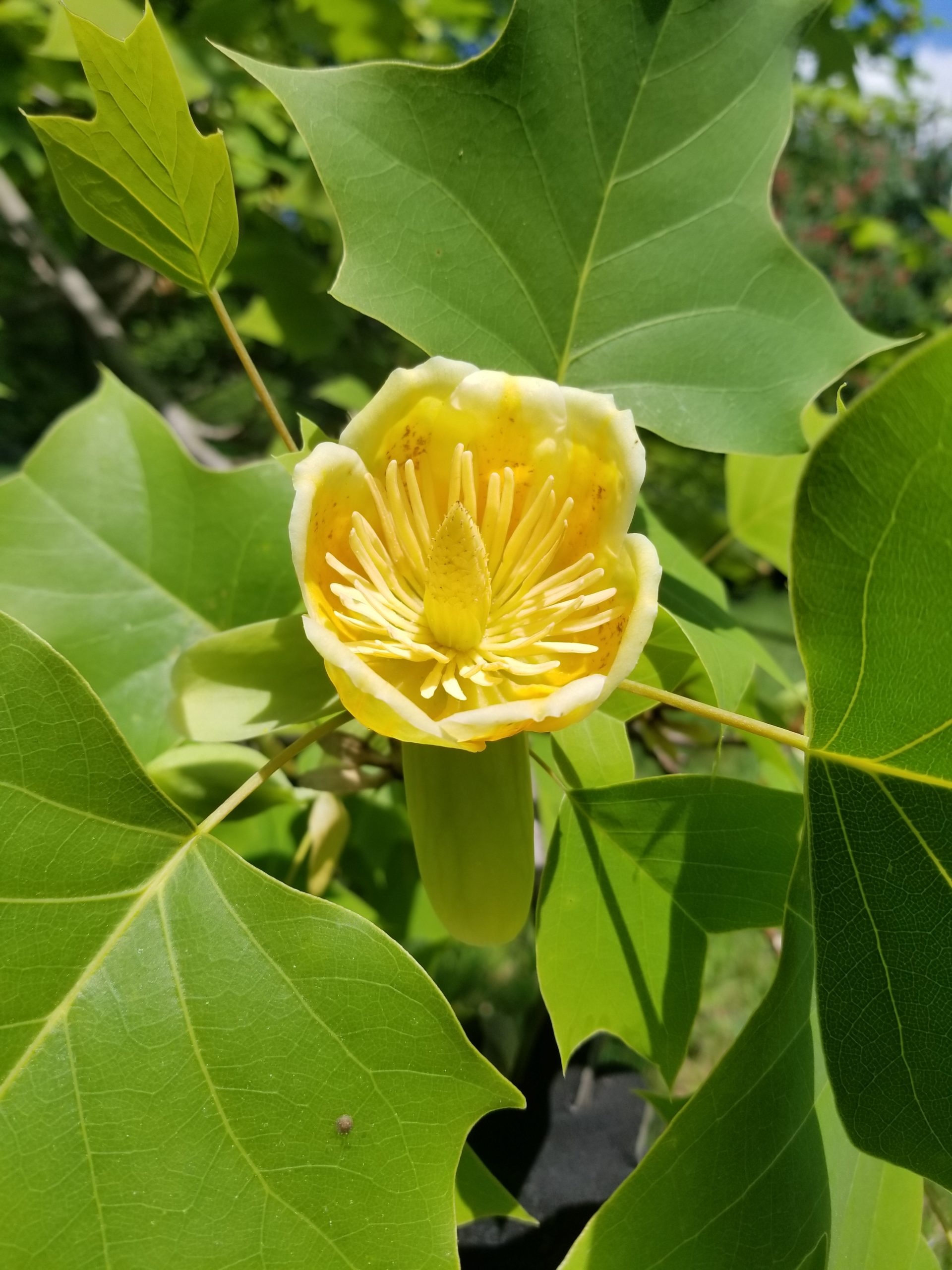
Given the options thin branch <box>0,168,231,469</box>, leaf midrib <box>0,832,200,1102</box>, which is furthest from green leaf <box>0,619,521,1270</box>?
thin branch <box>0,168,231,469</box>

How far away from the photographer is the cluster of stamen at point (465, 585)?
2.31ft

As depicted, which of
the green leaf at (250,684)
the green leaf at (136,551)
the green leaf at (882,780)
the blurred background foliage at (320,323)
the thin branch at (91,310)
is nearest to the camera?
the green leaf at (882,780)

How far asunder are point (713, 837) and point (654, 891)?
7 centimetres

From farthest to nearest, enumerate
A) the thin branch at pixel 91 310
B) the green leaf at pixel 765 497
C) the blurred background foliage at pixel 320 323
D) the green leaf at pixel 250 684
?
1. the thin branch at pixel 91 310
2. the green leaf at pixel 765 497
3. the blurred background foliage at pixel 320 323
4. the green leaf at pixel 250 684

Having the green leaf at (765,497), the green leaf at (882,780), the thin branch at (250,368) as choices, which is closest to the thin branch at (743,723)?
the green leaf at (882,780)

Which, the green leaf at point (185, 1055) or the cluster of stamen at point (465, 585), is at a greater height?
the cluster of stamen at point (465, 585)

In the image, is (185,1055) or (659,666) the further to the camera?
(659,666)

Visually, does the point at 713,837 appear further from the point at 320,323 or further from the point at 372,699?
the point at 320,323

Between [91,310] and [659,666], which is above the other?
[91,310]

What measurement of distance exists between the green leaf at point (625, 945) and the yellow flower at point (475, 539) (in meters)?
0.16

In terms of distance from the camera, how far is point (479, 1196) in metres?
0.85

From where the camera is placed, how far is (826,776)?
0.68 metres

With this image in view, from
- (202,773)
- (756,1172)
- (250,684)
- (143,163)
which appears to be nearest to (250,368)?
(143,163)

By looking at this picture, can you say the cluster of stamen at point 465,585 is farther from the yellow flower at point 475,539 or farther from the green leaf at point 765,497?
the green leaf at point 765,497
